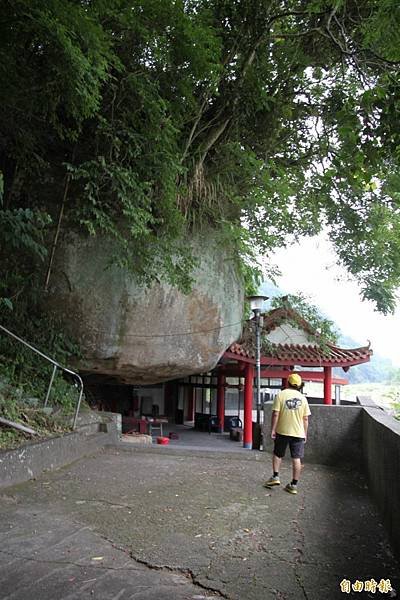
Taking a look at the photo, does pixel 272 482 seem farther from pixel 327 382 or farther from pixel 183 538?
pixel 327 382

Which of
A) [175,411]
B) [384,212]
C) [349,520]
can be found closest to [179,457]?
[349,520]

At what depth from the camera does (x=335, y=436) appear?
6.70 metres

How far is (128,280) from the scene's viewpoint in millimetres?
8734

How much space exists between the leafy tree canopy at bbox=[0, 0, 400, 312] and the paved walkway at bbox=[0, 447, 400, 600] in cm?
309

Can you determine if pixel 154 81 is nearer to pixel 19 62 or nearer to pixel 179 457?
pixel 19 62

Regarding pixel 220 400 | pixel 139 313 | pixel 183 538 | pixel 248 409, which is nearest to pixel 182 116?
pixel 139 313

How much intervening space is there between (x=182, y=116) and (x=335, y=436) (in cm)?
555

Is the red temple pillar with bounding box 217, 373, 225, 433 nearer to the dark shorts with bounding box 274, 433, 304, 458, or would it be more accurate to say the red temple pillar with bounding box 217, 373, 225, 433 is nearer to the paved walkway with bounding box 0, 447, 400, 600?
the paved walkway with bounding box 0, 447, 400, 600

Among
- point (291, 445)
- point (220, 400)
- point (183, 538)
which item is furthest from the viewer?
point (220, 400)

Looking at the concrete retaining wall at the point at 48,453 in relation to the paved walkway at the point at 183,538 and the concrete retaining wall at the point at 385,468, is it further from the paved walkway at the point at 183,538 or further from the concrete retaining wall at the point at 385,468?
the concrete retaining wall at the point at 385,468

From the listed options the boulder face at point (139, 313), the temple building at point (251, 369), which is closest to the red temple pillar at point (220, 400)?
the temple building at point (251, 369)

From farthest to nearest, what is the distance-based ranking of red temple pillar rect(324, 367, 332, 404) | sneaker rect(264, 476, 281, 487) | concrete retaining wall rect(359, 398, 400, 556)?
red temple pillar rect(324, 367, 332, 404) → sneaker rect(264, 476, 281, 487) → concrete retaining wall rect(359, 398, 400, 556)

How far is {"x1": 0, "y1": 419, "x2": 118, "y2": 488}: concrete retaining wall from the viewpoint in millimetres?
4804

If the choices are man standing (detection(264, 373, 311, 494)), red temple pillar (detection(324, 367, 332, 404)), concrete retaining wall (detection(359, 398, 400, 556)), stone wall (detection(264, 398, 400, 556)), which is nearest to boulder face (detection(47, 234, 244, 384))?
stone wall (detection(264, 398, 400, 556))
